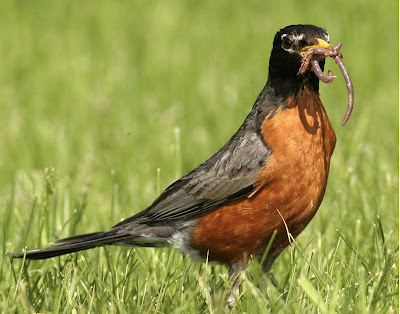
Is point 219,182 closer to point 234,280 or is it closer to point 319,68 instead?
point 234,280

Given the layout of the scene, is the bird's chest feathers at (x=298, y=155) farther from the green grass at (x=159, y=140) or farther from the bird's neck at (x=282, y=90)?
the green grass at (x=159, y=140)

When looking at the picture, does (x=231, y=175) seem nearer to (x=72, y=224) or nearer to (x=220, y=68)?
(x=72, y=224)

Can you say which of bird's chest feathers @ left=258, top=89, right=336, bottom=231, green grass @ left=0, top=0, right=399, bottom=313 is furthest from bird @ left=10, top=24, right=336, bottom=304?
green grass @ left=0, top=0, right=399, bottom=313

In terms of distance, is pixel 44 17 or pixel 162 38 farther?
pixel 44 17

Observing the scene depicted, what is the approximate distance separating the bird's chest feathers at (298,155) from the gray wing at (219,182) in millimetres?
81

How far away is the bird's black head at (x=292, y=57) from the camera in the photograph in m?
4.23

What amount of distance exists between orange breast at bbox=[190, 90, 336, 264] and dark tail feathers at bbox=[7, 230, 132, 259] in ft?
1.62

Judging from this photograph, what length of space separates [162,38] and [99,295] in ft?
21.7

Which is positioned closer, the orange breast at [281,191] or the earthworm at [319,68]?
the earthworm at [319,68]

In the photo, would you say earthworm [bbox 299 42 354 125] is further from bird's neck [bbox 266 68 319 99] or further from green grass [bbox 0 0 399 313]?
green grass [bbox 0 0 399 313]

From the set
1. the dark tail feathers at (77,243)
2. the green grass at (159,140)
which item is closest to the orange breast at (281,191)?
the green grass at (159,140)

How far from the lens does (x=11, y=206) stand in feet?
16.6

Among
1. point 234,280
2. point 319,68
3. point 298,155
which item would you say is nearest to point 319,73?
point 319,68

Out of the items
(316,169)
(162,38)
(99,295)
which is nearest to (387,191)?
(316,169)
